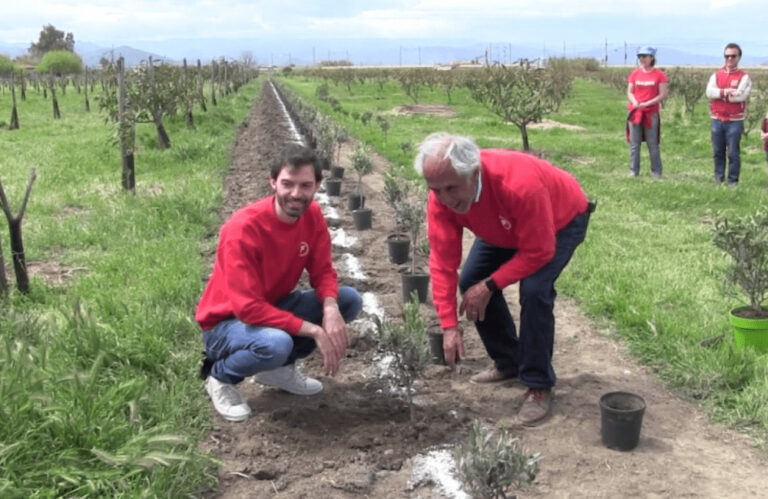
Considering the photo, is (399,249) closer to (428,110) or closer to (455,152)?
(455,152)

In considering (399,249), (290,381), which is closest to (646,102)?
(399,249)

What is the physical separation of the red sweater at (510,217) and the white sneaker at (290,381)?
87 centimetres

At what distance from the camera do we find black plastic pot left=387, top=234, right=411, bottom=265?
19.2 feet

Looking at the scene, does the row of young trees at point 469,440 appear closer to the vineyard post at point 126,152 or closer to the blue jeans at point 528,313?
the blue jeans at point 528,313

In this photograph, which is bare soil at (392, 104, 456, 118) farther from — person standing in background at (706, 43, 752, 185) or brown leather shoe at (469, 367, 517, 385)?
brown leather shoe at (469, 367, 517, 385)

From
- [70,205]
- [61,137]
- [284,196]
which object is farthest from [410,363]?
[61,137]

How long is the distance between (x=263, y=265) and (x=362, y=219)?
3820 mm

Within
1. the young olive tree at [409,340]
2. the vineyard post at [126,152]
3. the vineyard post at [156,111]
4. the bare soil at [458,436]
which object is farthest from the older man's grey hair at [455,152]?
the vineyard post at [156,111]

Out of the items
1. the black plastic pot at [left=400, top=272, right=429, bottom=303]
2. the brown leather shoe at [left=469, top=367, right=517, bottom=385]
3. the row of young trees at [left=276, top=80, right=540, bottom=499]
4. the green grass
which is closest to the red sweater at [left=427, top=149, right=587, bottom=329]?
the row of young trees at [left=276, top=80, right=540, bottom=499]

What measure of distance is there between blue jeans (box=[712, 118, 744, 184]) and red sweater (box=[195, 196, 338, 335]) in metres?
6.81

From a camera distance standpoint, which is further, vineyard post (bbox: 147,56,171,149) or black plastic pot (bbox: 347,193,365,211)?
vineyard post (bbox: 147,56,171,149)

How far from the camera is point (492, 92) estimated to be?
42.1ft

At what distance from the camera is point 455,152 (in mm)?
2758

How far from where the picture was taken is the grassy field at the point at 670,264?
11.9 feet
